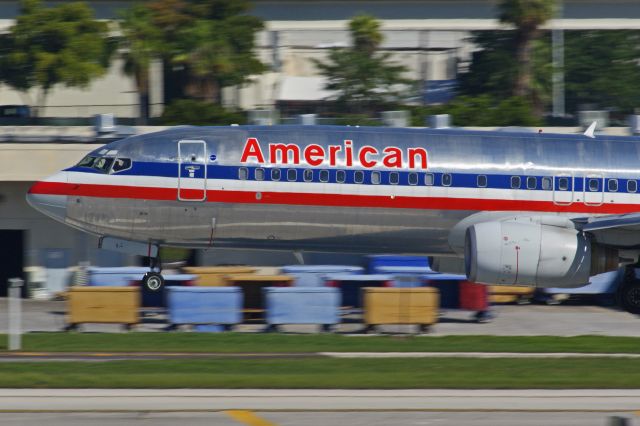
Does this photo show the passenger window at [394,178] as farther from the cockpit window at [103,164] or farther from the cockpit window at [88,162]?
the cockpit window at [88,162]

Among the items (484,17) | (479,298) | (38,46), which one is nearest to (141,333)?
(479,298)

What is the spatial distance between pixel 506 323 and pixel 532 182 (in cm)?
346

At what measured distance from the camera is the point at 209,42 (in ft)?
151

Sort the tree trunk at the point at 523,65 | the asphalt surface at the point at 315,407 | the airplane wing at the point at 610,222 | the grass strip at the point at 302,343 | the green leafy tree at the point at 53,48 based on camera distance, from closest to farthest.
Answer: the asphalt surface at the point at 315,407 → the grass strip at the point at 302,343 → the airplane wing at the point at 610,222 → the green leafy tree at the point at 53,48 → the tree trunk at the point at 523,65

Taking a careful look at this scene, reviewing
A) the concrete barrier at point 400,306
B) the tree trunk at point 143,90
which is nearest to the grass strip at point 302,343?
the concrete barrier at point 400,306

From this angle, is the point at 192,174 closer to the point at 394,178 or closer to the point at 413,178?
the point at 394,178

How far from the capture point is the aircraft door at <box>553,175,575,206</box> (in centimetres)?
2419

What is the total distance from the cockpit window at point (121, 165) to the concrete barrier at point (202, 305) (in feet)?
9.20

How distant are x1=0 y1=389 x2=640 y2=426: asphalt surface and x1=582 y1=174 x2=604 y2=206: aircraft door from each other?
339 inches

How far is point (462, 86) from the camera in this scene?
52688 mm

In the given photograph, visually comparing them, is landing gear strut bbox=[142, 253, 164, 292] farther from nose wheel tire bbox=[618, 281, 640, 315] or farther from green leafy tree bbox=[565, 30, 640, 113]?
green leafy tree bbox=[565, 30, 640, 113]

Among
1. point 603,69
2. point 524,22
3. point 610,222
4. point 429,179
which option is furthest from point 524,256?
point 603,69
